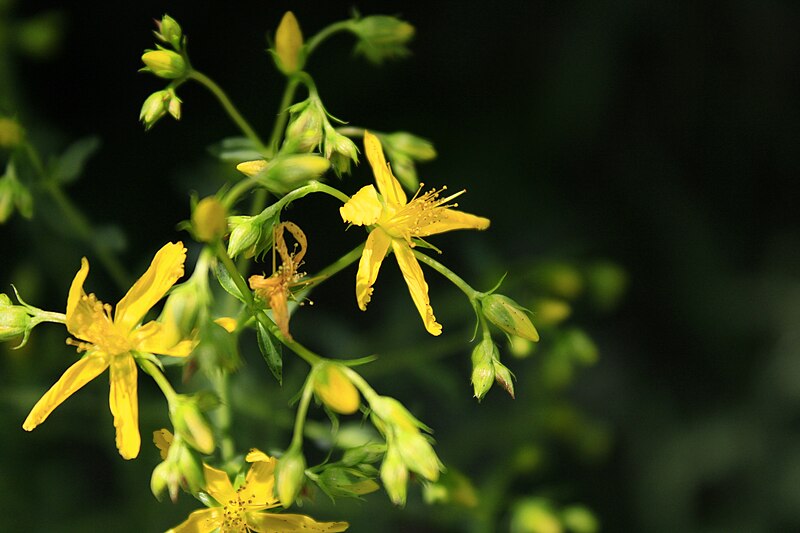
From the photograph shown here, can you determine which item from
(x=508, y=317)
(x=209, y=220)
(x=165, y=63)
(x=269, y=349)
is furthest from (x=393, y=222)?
(x=165, y=63)

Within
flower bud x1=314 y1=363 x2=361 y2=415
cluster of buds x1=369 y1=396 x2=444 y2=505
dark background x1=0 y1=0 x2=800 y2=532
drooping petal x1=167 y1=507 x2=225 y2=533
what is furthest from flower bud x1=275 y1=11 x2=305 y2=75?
dark background x1=0 y1=0 x2=800 y2=532

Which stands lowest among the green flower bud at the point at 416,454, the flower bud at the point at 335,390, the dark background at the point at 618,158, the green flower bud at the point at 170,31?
the dark background at the point at 618,158

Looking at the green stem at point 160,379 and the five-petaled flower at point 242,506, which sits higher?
the green stem at point 160,379

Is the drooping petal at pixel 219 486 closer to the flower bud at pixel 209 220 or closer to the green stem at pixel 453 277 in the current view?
the flower bud at pixel 209 220

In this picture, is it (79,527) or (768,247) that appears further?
(768,247)

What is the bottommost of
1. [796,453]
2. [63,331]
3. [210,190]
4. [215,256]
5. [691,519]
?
[691,519]

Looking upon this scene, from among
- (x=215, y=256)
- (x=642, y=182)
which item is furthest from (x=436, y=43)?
(x=215, y=256)

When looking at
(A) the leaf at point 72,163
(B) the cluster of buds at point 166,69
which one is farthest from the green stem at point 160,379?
(A) the leaf at point 72,163

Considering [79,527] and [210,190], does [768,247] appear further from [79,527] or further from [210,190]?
[79,527]
